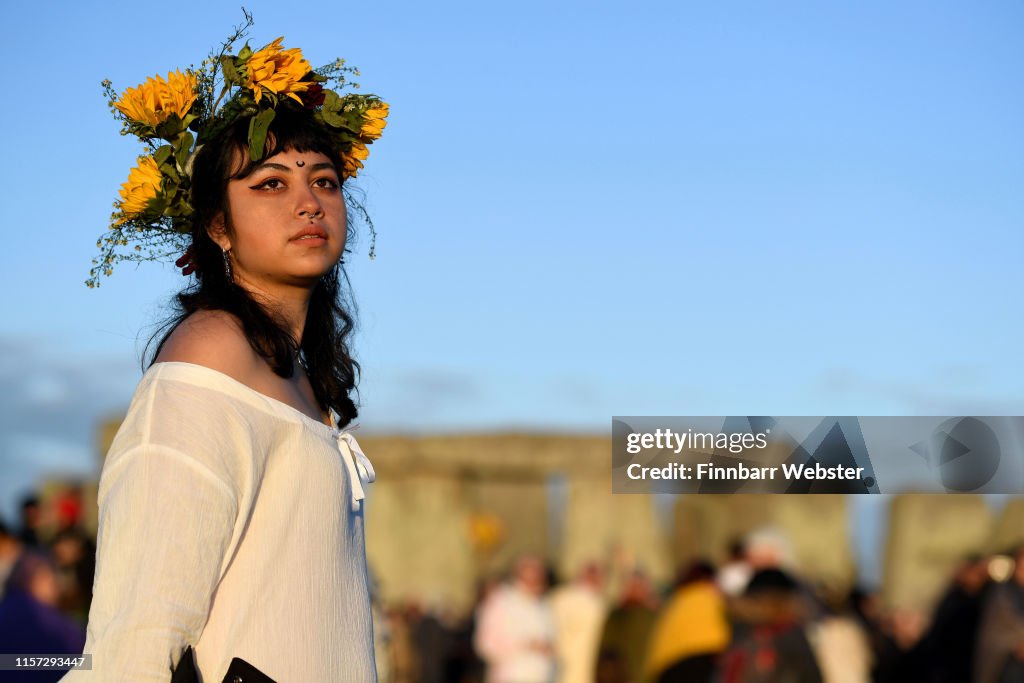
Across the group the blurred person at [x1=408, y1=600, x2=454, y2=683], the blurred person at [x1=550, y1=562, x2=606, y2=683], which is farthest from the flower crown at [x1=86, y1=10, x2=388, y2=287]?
the blurred person at [x1=408, y1=600, x2=454, y2=683]

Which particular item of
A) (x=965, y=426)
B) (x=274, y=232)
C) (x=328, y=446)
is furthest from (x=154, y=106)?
(x=965, y=426)

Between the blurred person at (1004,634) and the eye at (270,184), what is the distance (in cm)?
709

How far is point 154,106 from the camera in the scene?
8.77 feet

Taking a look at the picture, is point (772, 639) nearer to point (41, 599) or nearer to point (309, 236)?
point (41, 599)

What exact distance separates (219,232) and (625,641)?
1003 cm

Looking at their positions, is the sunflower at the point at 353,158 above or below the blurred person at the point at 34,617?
above

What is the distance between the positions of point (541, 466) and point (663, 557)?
2503 millimetres

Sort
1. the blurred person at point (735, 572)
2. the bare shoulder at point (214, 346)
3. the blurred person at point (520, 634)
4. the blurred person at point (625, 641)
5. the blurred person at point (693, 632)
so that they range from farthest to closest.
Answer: the blurred person at point (625, 641), the blurred person at point (520, 634), the blurred person at point (735, 572), the blurred person at point (693, 632), the bare shoulder at point (214, 346)

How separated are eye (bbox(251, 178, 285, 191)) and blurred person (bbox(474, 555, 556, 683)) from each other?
9.49 m

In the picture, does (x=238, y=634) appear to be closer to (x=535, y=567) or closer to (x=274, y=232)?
(x=274, y=232)

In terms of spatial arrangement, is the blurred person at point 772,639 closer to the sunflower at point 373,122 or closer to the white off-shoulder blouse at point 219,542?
the sunflower at point 373,122

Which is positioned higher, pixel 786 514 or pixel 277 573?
pixel 786 514

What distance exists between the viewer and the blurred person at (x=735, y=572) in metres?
9.42

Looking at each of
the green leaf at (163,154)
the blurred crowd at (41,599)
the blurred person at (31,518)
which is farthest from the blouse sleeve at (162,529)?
the blurred person at (31,518)
